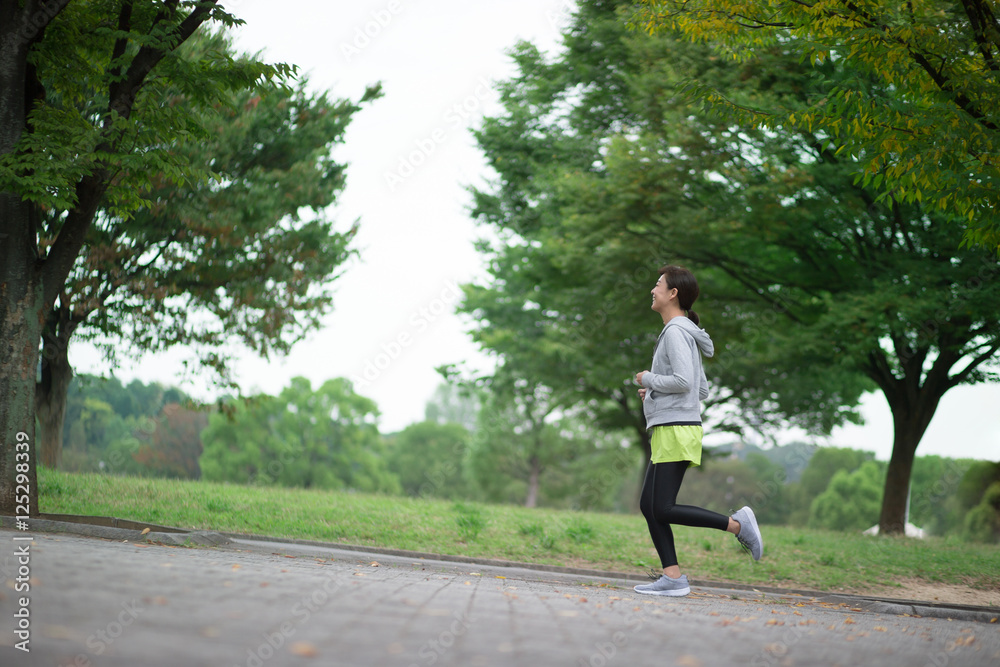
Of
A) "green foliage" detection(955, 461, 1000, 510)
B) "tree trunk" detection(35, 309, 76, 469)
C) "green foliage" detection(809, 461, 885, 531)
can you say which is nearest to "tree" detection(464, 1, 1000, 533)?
"green foliage" detection(955, 461, 1000, 510)

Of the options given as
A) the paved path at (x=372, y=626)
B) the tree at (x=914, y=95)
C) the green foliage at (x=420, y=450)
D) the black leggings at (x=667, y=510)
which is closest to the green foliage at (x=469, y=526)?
the black leggings at (x=667, y=510)

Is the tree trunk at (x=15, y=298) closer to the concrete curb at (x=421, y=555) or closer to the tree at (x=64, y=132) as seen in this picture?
the tree at (x=64, y=132)

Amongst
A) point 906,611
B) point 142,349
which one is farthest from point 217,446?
point 906,611

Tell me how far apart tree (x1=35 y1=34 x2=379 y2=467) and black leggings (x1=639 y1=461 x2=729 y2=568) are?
11681 mm

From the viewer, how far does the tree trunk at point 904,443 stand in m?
16.0

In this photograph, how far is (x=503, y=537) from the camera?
9.38 metres

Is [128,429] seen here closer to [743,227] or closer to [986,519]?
[743,227]

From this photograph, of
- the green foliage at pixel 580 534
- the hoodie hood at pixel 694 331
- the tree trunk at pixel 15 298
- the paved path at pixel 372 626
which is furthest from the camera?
the green foliage at pixel 580 534

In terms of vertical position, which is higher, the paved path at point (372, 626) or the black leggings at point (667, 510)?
the black leggings at point (667, 510)

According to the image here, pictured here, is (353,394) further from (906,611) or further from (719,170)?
(906,611)

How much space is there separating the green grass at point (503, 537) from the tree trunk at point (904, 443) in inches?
193

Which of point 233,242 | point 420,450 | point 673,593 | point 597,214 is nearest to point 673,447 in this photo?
point 673,593

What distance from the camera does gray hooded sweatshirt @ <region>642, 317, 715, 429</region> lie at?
220 inches

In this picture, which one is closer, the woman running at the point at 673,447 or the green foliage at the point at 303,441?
the woman running at the point at 673,447
